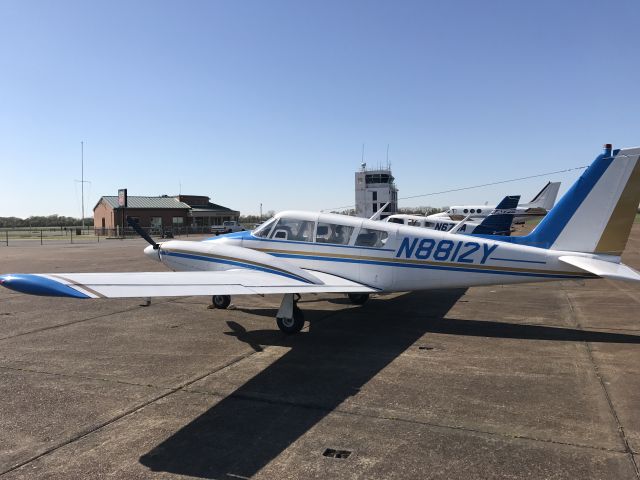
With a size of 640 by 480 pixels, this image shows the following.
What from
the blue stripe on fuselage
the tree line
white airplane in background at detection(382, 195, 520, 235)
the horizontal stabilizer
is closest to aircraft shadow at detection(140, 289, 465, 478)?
the blue stripe on fuselage

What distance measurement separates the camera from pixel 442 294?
15.0 metres

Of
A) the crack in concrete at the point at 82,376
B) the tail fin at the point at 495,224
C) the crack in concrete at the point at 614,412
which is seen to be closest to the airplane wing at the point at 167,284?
the crack in concrete at the point at 82,376

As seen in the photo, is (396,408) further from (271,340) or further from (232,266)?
Result: (232,266)

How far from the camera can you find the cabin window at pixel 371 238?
10.3 metres

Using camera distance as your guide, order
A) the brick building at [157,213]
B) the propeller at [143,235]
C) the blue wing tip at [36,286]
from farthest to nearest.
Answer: the brick building at [157,213] → the propeller at [143,235] → the blue wing tip at [36,286]

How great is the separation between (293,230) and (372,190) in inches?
1882

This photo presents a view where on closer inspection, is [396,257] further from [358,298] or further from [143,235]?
[143,235]

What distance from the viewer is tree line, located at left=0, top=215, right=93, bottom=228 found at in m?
135

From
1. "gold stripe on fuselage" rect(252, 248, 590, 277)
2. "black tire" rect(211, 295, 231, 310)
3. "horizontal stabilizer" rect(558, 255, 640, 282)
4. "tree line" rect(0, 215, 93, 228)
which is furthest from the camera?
"tree line" rect(0, 215, 93, 228)

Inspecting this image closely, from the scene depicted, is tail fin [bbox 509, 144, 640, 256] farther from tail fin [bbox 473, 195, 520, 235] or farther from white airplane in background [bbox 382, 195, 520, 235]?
tail fin [bbox 473, 195, 520, 235]

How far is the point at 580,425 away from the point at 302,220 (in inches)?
290

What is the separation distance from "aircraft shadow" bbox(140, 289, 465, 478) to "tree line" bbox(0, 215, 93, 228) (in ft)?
440

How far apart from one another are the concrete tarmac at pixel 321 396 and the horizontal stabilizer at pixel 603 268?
1.28 metres

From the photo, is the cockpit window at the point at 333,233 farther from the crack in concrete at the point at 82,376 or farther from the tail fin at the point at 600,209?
the crack in concrete at the point at 82,376
